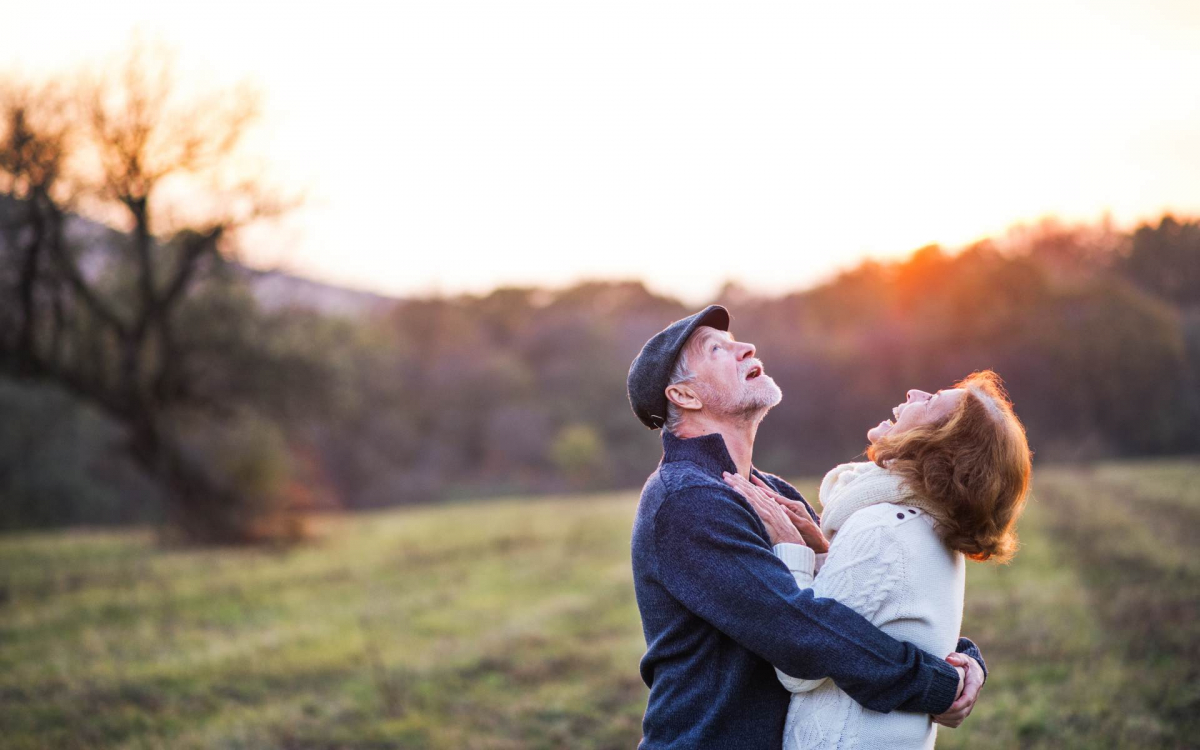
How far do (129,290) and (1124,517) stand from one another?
17937mm

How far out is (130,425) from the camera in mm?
17547

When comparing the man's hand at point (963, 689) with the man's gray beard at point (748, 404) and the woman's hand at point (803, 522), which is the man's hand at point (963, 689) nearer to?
the woman's hand at point (803, 522)

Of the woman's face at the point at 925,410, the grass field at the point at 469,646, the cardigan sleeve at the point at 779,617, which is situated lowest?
the grass field at the point at 469,646

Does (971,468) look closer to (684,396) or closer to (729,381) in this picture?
(729,381)

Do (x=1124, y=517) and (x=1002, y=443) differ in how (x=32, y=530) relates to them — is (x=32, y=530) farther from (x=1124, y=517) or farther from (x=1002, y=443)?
(x=1002, y=443)

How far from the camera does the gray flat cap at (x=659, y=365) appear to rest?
273cm

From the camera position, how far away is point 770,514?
254cm

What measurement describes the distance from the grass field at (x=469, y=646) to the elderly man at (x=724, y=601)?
3325 millimetres

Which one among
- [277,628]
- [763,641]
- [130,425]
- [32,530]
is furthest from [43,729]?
[32,530]

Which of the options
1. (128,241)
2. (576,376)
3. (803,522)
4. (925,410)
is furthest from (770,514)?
(576,376)

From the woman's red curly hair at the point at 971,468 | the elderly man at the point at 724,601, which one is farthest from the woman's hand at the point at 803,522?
the woman's red curly hair at the point at 971,468

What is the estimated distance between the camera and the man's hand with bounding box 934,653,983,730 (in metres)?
2.39

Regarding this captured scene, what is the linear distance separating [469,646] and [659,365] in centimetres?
685

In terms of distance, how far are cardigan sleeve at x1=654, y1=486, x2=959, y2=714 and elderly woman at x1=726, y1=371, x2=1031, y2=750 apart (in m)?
0.08
